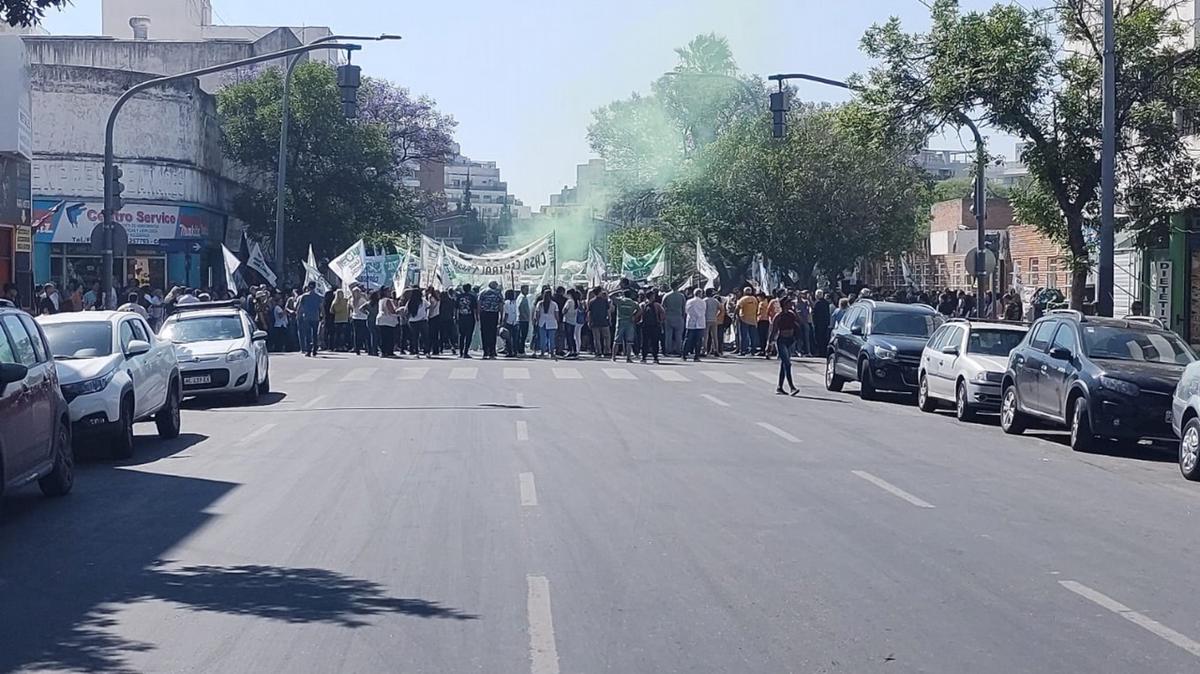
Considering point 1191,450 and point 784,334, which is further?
point 784,334

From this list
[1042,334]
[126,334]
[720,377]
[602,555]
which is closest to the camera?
[602,555]

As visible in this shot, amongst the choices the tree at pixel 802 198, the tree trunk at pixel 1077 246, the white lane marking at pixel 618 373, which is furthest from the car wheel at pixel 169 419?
the tree at pixel 802 198

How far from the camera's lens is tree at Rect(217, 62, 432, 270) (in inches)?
2116

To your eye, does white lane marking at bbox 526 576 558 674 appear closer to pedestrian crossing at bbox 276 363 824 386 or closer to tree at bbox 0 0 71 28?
tree at bbox 0 0 71 28

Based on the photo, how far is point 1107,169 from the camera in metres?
22.6

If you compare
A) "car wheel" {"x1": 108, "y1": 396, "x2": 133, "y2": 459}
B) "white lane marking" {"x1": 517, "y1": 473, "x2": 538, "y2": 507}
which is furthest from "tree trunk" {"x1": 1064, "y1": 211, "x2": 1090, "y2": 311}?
"car wheel" {"x1": 108, "y1": 396, "x2": 133, "y2": 459}

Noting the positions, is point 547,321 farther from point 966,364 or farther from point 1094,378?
point 1094,378

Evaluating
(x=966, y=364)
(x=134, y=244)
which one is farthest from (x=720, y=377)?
(x=134, y=244)

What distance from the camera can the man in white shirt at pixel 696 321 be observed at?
116 ft

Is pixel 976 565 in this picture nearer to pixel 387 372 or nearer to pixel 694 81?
pixel 387 372

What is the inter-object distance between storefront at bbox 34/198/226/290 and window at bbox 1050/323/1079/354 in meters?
33.6

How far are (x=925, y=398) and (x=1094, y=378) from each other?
19.2ft

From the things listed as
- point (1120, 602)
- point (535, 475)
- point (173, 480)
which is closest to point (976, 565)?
point (1120, 602)

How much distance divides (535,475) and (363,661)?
694 cm
